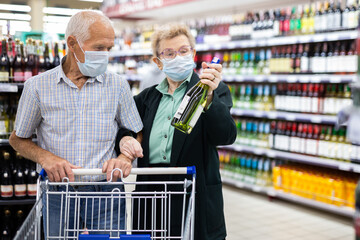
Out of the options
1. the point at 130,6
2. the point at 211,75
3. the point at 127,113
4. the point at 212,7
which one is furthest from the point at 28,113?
the point at 130,6

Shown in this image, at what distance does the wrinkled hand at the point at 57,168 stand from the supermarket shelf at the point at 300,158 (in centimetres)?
371

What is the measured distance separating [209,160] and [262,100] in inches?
156

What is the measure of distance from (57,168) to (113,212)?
37cm

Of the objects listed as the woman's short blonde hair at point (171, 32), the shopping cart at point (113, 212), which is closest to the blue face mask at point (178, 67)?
the woman's short blonde hair at point (171, 32)

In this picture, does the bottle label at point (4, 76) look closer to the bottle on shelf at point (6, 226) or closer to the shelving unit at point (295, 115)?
the bottle on shelf at point (6, 226)

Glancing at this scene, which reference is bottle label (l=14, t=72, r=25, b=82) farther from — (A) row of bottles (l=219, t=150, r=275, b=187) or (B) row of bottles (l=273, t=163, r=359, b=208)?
(A) row of bottles (l=219, t=150, r=275, b=187)

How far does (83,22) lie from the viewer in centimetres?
190

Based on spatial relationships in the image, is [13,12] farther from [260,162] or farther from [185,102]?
[185,102]

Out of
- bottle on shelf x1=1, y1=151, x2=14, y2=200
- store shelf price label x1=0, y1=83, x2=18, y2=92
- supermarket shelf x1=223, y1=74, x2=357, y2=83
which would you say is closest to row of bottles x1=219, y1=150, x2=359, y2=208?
supermarket shelf x1=223, y1=74, x2=357, y2=83

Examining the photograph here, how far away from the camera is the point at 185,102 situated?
1853 millimetres

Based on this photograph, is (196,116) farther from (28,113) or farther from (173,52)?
(28,113)

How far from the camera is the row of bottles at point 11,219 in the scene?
3.57 m

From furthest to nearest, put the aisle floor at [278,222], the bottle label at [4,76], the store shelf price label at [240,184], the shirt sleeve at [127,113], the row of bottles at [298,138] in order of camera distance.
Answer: the store shelf price label at [240,184], the row of bottles at [298,138], the aisle floor at [278,222], the bottle label at [4,76], the shirt sleeve at [127,113]

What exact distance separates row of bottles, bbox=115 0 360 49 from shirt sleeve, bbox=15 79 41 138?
3.53m
